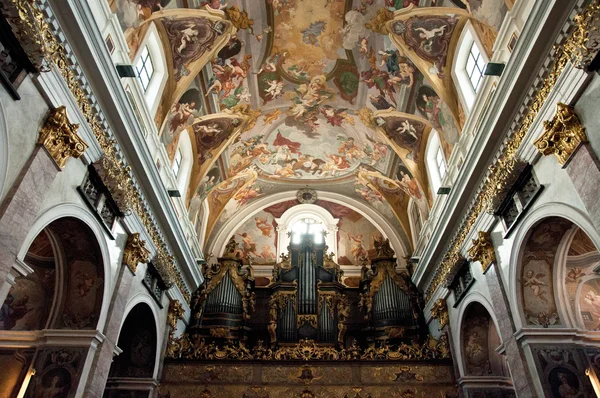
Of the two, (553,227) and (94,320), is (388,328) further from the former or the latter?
(94,320)

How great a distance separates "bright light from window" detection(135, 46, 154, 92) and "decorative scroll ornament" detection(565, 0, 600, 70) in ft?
27.4

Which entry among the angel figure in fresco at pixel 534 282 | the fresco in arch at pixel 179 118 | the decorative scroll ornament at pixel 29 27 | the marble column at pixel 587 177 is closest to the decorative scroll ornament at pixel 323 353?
the angel figure in fresco at pixel 534 282

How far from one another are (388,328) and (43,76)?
40.4 feet

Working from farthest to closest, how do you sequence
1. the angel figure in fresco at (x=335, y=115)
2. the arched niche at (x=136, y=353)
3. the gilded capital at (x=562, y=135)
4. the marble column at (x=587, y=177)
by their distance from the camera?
the angel figure in fresco at (x=335, y=115), the arched niche at (x=136, y=353), the gilded capital at (x=562, y=135), the marble column at (x=587, y=177)

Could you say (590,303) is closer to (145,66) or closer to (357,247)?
(357,247)

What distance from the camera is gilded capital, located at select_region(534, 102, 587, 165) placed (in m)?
6.51

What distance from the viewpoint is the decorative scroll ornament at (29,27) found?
5.67 metres

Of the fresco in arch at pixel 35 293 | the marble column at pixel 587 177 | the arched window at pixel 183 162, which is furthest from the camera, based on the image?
the arched window at pixel 183 162

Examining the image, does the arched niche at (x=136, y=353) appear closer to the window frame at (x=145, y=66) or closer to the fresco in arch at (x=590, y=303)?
the window frame at (x=145, y=66)

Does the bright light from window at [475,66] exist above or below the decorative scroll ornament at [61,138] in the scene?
above

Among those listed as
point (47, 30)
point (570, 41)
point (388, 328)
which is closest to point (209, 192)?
point (388, 328)

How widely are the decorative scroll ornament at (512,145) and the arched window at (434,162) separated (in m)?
2.34

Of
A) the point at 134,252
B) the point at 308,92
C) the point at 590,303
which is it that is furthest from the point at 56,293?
the point at 590,303

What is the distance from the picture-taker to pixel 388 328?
595 inches
